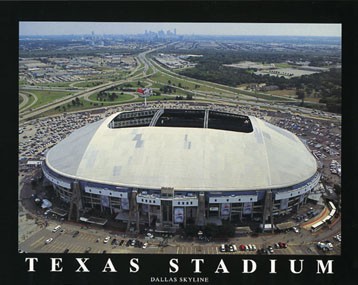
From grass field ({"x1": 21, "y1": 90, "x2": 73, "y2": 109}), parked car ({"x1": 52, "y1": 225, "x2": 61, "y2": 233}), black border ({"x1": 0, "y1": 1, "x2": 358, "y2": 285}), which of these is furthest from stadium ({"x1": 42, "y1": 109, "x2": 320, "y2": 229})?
black border ({"x1": 0, "y1": 1, "x2": 358, "y2": 285})

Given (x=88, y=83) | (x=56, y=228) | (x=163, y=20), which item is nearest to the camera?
(x=163, y=20)

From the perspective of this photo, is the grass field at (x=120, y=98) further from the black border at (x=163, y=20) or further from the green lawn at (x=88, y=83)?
the black border at (x=163, y=20)

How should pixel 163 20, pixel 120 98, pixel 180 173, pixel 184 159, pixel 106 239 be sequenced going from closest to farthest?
pixel 163 20 < pixel 106 239 < pixel 180 173 < pixel 184 159 < pixel 120 98

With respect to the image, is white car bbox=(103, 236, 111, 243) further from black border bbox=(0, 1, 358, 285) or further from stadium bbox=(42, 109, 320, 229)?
black border bbox=(0, 1, 358, 285)

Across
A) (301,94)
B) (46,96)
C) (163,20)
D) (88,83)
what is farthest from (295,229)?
(46,96)

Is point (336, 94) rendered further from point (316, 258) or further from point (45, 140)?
point (45, 140)

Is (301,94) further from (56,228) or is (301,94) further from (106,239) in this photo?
(56,228)
